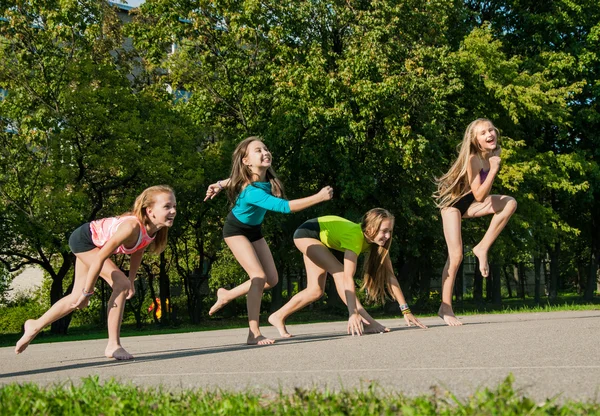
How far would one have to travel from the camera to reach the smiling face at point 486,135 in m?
9.46

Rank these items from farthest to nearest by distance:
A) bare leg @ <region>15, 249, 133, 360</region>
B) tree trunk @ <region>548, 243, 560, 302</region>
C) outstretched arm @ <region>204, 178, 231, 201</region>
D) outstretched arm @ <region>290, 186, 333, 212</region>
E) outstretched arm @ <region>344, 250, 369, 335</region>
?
tree trunk @ <region>548, 243, 560, 302</region>, outstretched arm @ <region>344, 250, 369, 335</region>, outstretched arm @ <region>204, 178, 231, 201</region>, bare leg @ <region>15, 249, 133, 360</region>, outstretched arm @ <region>290, 186, 333, 212</region>

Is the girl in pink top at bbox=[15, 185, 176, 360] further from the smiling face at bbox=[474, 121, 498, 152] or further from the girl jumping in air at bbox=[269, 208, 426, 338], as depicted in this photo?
the smiling face at bbox=[474, 121, 498, 152]

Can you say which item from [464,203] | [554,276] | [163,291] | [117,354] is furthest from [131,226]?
[554,276]

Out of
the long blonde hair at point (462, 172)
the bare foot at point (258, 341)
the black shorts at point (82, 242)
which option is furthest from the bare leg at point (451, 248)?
the black shorts at point (82, 242)

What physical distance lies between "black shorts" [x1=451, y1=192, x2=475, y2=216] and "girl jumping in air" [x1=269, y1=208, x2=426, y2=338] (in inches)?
39.3

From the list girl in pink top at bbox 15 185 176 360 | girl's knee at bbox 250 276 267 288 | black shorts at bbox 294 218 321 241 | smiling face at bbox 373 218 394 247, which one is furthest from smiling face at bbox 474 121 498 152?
girl in pink top at bbox 15 185 176 360

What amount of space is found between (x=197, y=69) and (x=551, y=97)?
12.4 metres

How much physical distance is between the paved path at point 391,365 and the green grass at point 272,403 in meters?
0.27

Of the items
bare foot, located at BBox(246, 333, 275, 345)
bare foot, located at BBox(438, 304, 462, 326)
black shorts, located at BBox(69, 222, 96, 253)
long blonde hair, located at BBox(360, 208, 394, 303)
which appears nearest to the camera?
black shorts, located at BBox(69, 222, 96, 253)

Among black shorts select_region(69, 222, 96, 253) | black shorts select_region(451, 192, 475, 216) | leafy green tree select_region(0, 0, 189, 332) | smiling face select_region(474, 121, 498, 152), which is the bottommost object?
black shorts select_region(69, 222, 96, 253)

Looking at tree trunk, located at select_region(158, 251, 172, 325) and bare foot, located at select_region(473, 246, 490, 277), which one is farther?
tree trunk, located at select_region(158, 251, 172, 325)

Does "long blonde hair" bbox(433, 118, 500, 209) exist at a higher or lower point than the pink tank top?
higher

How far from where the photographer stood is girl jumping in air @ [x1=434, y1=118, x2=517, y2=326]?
952 centimetres

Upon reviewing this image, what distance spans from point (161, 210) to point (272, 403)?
12.7 ft
